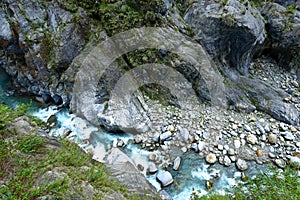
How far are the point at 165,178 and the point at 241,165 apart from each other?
2255 mm

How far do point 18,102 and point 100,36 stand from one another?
407 centimetres

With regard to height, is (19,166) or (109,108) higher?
(19,166)

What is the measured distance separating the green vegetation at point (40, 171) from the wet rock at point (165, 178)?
5.34 feet

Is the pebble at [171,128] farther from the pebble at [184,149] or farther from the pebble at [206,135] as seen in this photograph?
the pebble at [206,135]

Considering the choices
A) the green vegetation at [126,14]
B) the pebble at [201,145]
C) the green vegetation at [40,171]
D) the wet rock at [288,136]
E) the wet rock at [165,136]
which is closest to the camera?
the green vegetation at [40,171]

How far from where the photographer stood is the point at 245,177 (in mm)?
5426

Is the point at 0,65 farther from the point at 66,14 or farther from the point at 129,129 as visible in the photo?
the point at 129,129

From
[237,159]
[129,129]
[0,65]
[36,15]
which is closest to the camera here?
[237,159]

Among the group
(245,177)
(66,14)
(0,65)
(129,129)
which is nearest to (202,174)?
(245,177)

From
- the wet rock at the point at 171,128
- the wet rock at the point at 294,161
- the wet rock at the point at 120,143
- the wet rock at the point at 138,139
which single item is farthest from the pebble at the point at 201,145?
the wet rock at the point at 294,161

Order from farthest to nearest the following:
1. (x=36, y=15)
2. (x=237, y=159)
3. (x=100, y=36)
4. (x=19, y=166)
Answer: (x=36, y=15), (x=100, y=36), (x=237, y=159), (x=19, y=166)

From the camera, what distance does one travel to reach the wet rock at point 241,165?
18.4 ft

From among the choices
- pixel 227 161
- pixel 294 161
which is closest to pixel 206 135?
pixel 227 161

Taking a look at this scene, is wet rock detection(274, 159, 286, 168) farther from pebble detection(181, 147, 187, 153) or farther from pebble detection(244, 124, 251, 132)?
pebble detection(181, 147, 187, 153)
